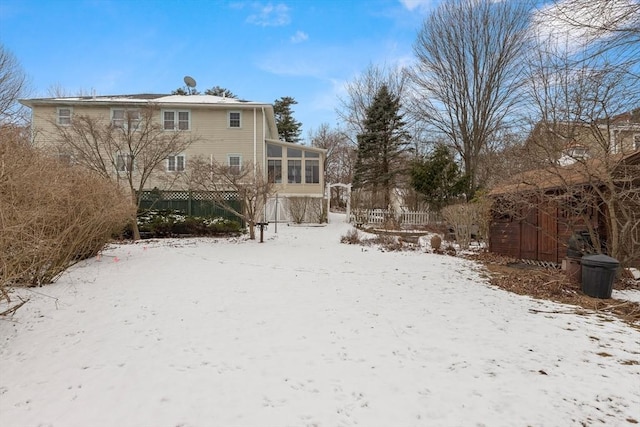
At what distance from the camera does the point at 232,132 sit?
20.1m

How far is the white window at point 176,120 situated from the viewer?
19.7 meters

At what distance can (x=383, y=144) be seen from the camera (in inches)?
992

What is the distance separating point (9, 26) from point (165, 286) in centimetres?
1182

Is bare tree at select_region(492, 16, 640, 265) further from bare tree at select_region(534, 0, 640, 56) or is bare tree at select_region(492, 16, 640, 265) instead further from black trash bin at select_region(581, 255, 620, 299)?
black trash bin at select_region(581, 255, 620, 299)

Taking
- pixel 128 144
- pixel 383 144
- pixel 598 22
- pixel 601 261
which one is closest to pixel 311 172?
pixel 383 144

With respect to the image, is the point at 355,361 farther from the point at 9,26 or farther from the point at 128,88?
the point at 128,88

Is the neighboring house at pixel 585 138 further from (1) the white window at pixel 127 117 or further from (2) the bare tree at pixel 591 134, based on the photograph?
(1) the white window at pixel 127 117

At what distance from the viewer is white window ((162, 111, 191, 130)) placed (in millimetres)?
19672

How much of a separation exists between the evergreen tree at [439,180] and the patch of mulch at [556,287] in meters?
10.2

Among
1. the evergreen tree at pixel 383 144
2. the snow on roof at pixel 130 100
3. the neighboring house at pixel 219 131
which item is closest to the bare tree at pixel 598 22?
the neighboring house at pixel 219 131

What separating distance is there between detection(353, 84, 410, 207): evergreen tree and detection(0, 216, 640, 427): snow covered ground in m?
18.9

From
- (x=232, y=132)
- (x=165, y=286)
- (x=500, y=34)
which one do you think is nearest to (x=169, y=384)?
(x=165, y=286)

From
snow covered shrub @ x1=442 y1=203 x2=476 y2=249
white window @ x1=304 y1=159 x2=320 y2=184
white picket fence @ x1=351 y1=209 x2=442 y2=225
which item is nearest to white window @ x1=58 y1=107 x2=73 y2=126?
white window @ x1=304 y1=159 x2=320 y2=184

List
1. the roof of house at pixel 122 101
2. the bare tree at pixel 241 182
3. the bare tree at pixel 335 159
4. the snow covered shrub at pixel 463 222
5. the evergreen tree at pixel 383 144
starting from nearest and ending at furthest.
→ the bare tree at pixel 241 182 → the snow covered shrub at pixel 463 222 → the roof of house at pixel 122 101 → the evergreen tree at pixel 383 144 → the bare tree at pixel 335 159
